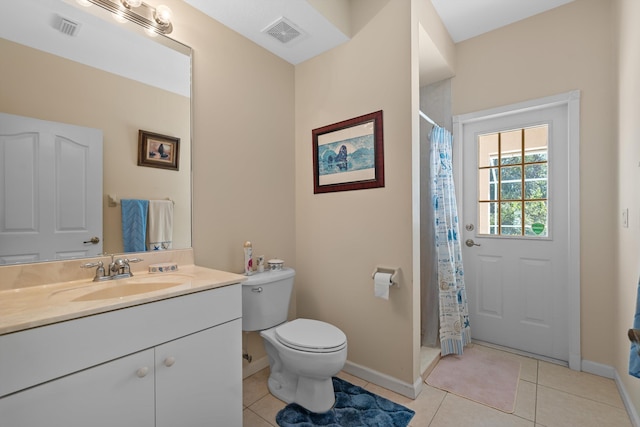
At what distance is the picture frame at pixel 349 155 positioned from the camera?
1.97 meters

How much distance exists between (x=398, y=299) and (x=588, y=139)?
179 cm

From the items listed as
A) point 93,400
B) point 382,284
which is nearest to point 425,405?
point 382,284

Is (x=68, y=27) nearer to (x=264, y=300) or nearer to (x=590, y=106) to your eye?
(x=264, y=300)

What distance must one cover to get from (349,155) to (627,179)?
5.44 ft

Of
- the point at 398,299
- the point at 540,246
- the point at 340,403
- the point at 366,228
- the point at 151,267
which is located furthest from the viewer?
the point at 540,246

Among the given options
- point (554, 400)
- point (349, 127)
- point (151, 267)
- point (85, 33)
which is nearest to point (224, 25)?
point (85, 33)

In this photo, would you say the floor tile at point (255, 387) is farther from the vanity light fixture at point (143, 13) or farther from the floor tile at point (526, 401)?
the vanity light fixture at point (143, 13)

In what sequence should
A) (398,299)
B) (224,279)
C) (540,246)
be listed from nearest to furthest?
(224,279) < (398,299) < (540,246)

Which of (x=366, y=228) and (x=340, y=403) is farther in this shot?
(x=366, y=228)

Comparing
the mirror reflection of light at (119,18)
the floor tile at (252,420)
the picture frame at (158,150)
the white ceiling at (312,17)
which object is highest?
the white ceiling at (312,17)

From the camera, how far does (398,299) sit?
1.87 meters

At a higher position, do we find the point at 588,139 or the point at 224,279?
the point at 588,139

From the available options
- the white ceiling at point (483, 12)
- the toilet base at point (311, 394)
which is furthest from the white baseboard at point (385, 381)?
the white ceiling at point (483, 12)

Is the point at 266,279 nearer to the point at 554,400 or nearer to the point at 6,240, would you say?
the point at 6,240
